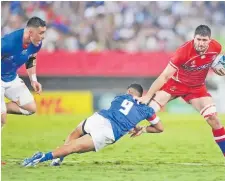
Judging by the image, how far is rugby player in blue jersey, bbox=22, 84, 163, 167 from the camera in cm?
650

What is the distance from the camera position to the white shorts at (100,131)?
654 cm

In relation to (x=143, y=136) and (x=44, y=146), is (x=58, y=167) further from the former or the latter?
(x=143, y=136)

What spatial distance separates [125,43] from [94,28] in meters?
0.80

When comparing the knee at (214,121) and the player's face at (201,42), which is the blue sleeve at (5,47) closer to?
the player's face at (201,42)

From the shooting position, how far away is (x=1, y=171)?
6570 mm


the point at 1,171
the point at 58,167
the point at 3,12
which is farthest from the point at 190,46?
the point at 3,12

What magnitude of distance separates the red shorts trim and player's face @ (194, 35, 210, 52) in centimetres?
61

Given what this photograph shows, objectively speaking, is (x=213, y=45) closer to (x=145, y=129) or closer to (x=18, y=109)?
(x=145, y=129)

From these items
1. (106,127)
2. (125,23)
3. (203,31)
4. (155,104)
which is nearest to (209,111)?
(155,104)

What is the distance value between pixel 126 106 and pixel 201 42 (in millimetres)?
1179

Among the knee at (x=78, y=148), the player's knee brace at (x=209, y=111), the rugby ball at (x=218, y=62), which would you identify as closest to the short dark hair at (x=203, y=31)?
→ the rugby ball at (x=218, y=62)

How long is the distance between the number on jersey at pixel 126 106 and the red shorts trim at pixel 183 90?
126cm

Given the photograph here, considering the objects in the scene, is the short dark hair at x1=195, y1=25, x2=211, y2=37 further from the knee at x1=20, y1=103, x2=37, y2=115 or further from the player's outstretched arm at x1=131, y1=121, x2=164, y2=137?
the knee at x1=20, y1=103, x2=37, y2=115

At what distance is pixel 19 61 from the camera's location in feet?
24.8
